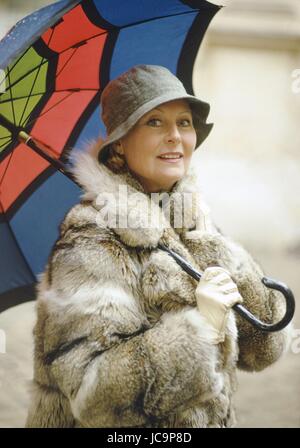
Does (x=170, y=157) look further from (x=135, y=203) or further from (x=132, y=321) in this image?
(x=132, y=321)

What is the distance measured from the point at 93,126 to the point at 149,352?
836mm

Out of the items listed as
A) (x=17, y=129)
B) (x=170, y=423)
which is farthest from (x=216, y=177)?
(x=170, y=423)

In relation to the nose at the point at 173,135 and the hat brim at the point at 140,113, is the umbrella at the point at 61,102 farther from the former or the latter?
the nose at the point at 173,135

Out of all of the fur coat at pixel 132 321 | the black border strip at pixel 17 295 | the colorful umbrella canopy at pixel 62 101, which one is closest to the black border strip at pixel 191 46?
the colorful umbrella canopy at pixel 62 101

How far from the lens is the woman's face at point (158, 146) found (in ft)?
5.93

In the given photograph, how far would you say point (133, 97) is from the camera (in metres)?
1.76

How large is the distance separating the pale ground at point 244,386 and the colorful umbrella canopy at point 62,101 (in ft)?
2.74

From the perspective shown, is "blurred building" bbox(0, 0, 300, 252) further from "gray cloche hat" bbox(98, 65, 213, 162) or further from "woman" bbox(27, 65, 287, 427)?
"gray cloche hat" bbox(98, 65, 213, 162)

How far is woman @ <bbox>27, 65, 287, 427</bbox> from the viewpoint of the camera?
153cm

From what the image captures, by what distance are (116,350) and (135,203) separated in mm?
425

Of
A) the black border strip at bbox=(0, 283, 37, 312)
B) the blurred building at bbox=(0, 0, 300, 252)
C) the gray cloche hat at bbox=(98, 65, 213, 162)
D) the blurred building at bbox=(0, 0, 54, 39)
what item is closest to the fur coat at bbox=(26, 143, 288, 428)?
the gray cloche hat at bbox=(98, 65, 213, 162)

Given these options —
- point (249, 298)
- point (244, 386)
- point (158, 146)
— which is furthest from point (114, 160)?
point (244, 386)

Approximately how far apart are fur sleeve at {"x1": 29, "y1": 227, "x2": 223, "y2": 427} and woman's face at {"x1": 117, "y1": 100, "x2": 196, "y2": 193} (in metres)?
0.32

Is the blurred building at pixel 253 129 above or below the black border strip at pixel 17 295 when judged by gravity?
above
